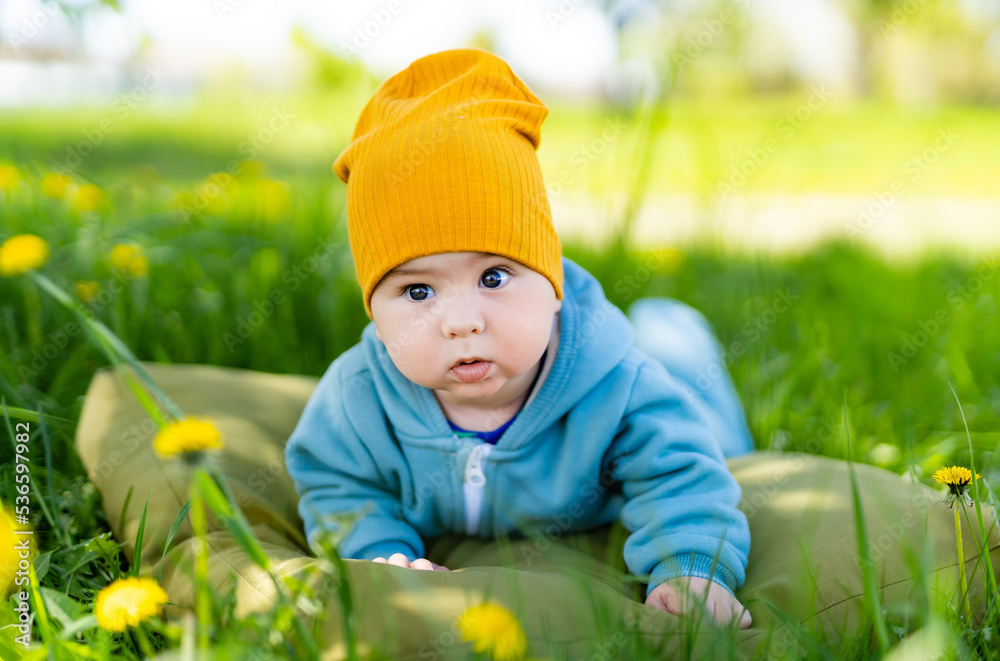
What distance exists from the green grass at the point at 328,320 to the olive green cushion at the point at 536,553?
103mm

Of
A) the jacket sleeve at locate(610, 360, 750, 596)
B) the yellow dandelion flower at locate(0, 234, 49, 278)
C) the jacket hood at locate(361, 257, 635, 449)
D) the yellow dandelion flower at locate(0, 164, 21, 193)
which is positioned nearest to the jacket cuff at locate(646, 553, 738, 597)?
the jacket sleeve at locate(610, 360, 750, 596)

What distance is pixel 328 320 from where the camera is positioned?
2486mm

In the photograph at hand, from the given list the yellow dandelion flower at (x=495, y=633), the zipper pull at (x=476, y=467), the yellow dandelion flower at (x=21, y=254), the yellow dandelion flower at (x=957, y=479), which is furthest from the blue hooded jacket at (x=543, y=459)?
the yellow dandelion flower at (x=21, y=254)

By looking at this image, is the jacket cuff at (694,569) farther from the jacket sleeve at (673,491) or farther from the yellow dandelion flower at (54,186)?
the yellow dandelion flower at (54,186)

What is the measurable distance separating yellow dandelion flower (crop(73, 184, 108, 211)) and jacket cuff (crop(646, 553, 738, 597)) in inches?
75.4

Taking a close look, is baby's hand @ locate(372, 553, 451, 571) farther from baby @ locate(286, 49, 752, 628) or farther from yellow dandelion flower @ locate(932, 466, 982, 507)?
yellow dandelion flower @ locate(932, 466, 982, 507)

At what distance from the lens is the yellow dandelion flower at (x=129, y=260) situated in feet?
7.13

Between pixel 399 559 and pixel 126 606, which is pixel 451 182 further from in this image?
pixel 126 606

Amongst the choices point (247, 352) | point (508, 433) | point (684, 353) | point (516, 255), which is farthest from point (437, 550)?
point (247, 352)

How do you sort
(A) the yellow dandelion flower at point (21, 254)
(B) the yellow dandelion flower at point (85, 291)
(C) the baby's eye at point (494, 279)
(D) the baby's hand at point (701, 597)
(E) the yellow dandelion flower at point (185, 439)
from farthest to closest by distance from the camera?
(B) the yellow dandelion flower at point (85, 291)
(A) the yellow dandelion flower at point (21, 254)
(C) the baby's eye at point (494, 279)
(D) the baby's hand at point (701, 597)
(E) the yellow dandelion flower at point (185, 439)

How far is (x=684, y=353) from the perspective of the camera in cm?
227

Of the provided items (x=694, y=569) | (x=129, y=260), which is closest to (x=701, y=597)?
(x=694, y=569)

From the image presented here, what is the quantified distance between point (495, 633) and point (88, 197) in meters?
1.99

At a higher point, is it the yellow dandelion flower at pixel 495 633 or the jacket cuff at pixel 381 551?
the yellow dandelion flower at pixel 495 633
